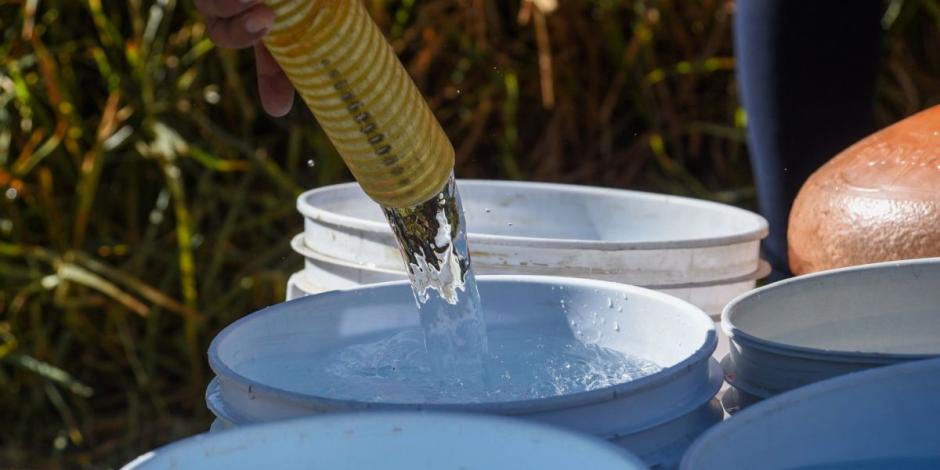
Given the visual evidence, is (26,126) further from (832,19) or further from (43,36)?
(832,19)

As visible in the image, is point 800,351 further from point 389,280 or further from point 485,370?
point 389,280

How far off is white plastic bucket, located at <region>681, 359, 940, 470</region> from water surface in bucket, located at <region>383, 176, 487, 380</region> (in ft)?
0.86

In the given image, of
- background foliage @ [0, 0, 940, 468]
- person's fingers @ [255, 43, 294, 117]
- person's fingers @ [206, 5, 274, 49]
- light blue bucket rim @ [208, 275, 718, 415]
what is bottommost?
background foliage @ [0, 0, 940, 468]

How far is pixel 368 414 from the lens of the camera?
1.65ft

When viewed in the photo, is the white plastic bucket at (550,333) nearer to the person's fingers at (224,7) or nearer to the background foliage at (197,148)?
the person's fingers at (224,7)

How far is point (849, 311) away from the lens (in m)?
0.75

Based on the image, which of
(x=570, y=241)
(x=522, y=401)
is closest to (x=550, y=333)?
(x=570, y=241)

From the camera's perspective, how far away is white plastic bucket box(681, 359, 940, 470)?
1.70ft

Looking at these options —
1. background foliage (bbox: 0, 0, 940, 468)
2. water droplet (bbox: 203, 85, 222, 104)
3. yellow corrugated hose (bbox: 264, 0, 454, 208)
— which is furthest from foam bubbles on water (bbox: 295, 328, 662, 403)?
water droplet (bbox: 203, 85, 222, 104)

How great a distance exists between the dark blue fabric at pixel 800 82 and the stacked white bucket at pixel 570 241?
168 millimetres

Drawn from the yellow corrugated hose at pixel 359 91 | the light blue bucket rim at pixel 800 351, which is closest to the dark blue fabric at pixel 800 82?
the light blue bucket rim at pixel 800 351

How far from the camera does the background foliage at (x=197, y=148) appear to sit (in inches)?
74.2

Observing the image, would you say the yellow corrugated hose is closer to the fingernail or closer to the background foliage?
the fingernail

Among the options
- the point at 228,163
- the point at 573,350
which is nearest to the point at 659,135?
the point at 228,163
